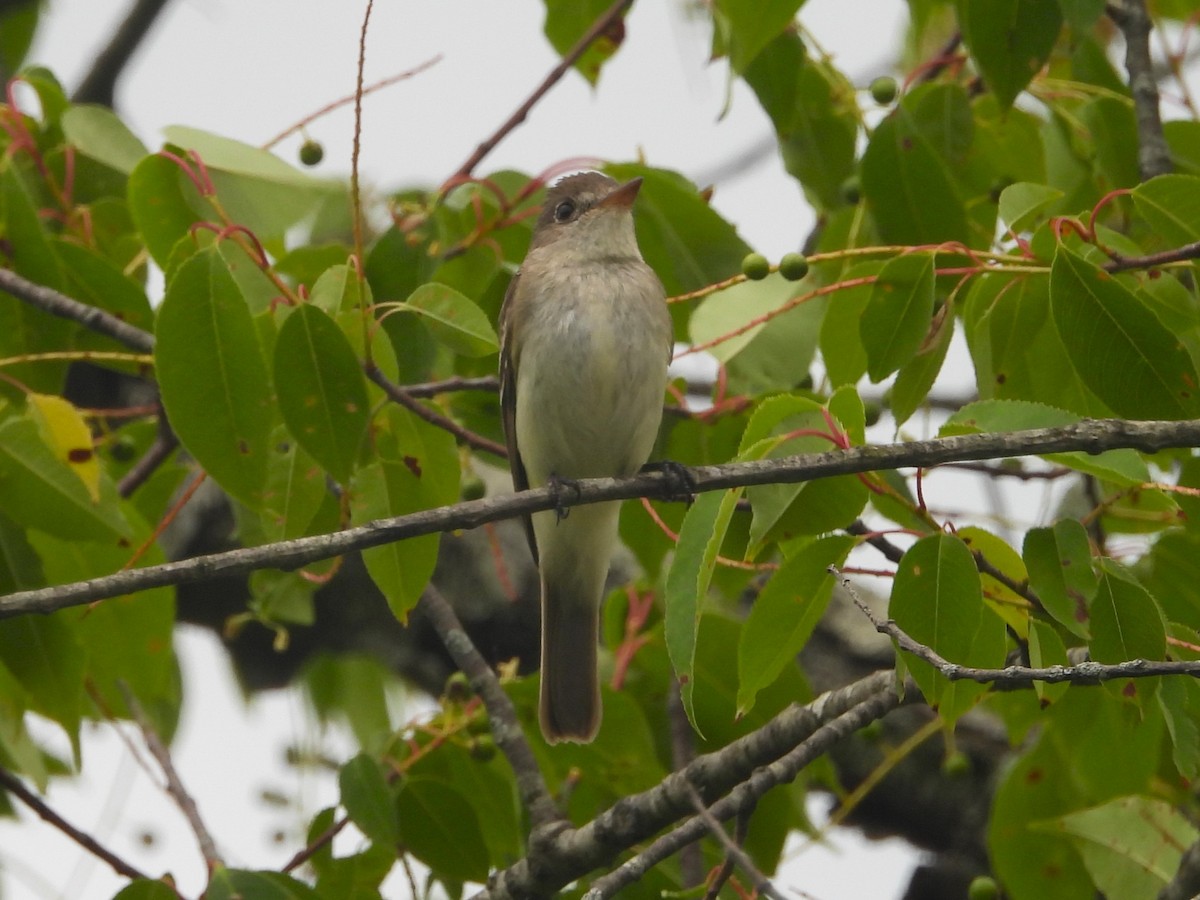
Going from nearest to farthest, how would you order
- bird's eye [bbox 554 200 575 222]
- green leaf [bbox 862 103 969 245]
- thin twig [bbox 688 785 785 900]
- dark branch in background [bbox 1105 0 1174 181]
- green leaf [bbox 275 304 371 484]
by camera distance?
thin twig [bbox 688 785 785 900]
green leaf [bbox 275 304 371 484]
green leaf [bbox 862 103 969 245]
dark branch in background [bbox 1105 0 1174 181]
bird's eye [bbox 554 200 575 222]

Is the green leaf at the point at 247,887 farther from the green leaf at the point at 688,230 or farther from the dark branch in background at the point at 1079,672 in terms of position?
the green leaf at the point at 688,230

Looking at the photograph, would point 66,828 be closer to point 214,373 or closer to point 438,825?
point 438,825

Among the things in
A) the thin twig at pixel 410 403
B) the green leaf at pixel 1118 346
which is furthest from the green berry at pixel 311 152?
the green leaf at pixel 1118 346

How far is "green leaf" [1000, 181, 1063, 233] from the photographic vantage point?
111 inches

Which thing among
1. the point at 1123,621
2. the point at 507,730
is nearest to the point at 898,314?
the point at 1123,621

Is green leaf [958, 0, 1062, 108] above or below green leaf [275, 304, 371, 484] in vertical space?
above

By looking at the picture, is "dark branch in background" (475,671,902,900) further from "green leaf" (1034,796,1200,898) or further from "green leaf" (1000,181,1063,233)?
"green leaf" (1000,181,1063,233)

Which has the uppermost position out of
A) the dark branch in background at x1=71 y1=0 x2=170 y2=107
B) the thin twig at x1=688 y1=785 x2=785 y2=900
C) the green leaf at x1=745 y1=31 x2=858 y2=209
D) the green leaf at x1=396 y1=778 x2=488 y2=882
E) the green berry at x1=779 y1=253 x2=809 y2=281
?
the dark branch in background at x1=71 y1=0 x2=170 y2=107

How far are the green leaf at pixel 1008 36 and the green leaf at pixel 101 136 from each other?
200 centimetres

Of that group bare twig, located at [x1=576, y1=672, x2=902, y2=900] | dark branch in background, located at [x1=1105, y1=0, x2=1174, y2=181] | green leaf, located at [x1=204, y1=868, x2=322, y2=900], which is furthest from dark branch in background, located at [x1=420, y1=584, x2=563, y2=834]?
dark branch in background, located at [x1=1105, y1=0, x2=1174, y2=181]

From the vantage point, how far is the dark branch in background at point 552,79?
3.81 meters

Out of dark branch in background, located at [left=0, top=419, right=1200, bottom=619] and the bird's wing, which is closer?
dark branch in background, located at [left=0, top=419, right=1200, bottom=619]

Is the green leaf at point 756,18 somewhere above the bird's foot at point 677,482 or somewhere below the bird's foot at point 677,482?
above

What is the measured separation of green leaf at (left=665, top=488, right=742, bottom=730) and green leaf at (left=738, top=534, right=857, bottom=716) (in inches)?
6.7
